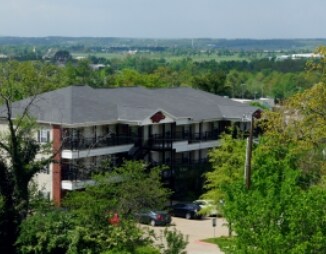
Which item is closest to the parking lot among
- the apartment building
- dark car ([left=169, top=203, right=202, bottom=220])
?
dark car ([left=169, top=203, right=202, bottom=220])

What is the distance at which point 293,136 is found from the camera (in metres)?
30.5

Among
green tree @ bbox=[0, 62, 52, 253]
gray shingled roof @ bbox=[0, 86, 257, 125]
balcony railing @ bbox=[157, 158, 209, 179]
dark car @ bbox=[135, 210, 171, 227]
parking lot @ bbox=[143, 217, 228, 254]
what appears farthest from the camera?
balcony railing @ bbox=[157, 158, 209, 179]

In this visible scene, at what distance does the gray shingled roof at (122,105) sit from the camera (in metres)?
48.9

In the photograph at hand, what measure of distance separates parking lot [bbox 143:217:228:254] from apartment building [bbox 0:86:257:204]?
17.9 feet

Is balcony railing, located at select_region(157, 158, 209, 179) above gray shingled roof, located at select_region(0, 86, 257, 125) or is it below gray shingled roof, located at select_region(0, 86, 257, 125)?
below

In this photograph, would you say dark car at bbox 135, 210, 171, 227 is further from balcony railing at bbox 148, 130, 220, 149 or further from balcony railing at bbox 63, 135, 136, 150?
Result: balcony railing at bbox 148, 130, 220, 149

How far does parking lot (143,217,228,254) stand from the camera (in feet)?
125

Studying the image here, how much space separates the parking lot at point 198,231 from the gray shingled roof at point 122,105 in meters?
8.16

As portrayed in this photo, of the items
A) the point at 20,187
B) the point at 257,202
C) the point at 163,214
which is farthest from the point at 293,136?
the point at 163,214

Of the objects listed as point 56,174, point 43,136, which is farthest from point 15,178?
point 43,136

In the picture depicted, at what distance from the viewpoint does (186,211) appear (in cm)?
4666

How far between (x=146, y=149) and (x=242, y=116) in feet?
28.2

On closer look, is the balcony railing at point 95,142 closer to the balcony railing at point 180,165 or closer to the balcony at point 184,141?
the balcony at point 184,141

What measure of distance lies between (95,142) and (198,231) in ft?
30.5
